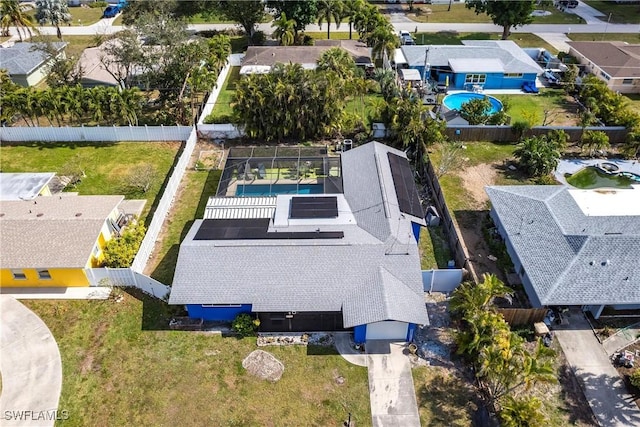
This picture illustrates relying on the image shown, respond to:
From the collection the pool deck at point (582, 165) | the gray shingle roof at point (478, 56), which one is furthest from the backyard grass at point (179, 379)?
the gray shingle roof at point (478, 56)

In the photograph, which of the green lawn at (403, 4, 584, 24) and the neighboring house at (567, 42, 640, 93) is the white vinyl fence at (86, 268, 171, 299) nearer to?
the neighboring house at (567, 42, 640, 93)

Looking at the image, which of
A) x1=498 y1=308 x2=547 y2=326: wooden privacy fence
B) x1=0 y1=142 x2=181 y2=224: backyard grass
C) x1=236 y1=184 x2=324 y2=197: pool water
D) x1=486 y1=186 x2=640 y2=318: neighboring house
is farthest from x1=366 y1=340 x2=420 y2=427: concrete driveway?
x1=0 y1=142 x2=181 y2=224: backyard grass

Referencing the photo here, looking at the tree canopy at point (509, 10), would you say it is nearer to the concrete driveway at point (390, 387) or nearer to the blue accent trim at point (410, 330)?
the blue accent trim at point (410, 330)

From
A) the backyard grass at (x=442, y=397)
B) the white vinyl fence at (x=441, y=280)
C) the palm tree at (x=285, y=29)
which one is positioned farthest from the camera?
the palm tree at (x=285, y=29)

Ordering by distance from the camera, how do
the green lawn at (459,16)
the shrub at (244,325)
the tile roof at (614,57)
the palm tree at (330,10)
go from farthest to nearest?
the green lawn at (459,16) → the palm tree at (330,10) → the tile roof at (614,57) → the shrub at (244,325)

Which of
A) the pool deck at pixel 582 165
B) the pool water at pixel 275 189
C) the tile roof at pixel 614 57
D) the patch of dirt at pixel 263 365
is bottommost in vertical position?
the patch of dirt at pixel 263 365

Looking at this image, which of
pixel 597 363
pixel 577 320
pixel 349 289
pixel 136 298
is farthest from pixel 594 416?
pixel 136 298
